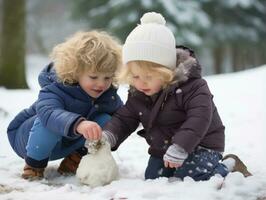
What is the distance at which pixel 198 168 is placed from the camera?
239cm

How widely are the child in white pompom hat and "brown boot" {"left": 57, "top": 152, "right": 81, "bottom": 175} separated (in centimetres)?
36

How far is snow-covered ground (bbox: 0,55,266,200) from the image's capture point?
206 cm

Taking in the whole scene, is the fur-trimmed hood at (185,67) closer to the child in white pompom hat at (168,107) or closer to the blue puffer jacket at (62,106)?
the child in white pompom hat at (168,107)

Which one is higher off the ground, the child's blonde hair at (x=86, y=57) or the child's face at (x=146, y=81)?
the child's blonde hair at (x=86, y=57)

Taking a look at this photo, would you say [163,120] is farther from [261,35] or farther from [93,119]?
[261,35]

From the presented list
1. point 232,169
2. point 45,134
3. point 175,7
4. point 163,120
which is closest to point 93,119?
point 45,134

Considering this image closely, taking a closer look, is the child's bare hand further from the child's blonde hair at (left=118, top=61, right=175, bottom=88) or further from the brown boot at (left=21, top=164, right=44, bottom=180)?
the brown boot at (left=21, top=164, right=44, bottom=180)

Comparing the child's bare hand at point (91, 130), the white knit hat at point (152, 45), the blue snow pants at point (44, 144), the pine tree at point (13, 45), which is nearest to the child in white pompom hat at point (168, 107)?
the white knit hat at point (152, 45)

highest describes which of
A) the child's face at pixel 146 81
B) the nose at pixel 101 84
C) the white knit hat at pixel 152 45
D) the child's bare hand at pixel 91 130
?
the white knit hat at pixel 152 45

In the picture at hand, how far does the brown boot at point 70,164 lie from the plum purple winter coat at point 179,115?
361 mm

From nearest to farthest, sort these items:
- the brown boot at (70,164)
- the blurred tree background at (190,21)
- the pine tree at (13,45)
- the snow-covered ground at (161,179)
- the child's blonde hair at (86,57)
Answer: the snow-covered ground at (161,179)
the child's blonde hair at (86,57)
the brown boot at (70,164)
the pine tree at (13,45)
the blurred tree background at (190,21)

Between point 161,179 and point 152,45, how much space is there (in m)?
0.62

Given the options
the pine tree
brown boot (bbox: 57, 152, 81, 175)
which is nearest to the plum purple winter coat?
brown boot (bbox: 57, 152, 81, 175)

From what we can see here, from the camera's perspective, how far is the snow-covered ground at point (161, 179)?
2.06m
